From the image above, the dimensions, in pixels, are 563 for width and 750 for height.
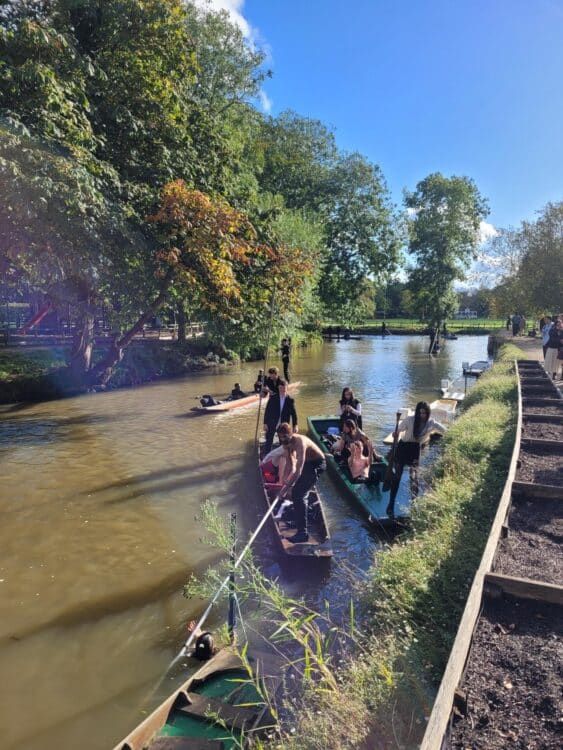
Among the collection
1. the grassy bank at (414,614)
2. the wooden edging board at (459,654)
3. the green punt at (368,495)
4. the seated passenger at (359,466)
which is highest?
the wooden edging board at (459,654)

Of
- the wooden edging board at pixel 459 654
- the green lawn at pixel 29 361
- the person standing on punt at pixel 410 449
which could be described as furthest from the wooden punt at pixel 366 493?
the green lawn at pixel 29 361

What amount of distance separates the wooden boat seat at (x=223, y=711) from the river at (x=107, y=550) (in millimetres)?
861

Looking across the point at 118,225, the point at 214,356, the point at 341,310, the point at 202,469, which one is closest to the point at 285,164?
the point at 341,310

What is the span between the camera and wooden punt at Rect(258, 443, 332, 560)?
6512mm

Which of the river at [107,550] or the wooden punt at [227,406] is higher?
the wooden punt at [227,406]

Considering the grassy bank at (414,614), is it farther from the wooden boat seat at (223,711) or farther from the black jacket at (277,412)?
the black jacket at (277,412)

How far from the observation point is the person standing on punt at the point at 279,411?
396 inches

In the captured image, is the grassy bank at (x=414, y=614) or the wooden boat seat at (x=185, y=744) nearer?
the grassy bank at (x=414, y=614)

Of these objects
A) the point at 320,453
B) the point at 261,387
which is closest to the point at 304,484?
the point at 320,453

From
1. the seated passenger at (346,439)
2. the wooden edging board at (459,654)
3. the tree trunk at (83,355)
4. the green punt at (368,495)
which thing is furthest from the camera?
the tree trunk at (83,355)

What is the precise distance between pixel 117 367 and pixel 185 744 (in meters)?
21.5

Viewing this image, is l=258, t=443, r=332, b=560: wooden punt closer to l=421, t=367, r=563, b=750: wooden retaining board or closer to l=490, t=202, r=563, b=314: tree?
l=421, t=367, r=563, b=750: wooden retaining board

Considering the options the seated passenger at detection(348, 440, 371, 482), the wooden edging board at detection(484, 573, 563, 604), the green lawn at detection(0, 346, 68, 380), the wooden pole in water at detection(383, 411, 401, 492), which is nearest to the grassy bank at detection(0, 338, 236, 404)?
the green lawn at detection(0, 346, 68, 380)

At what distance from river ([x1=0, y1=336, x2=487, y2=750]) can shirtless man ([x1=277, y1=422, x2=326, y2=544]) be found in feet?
2.13
